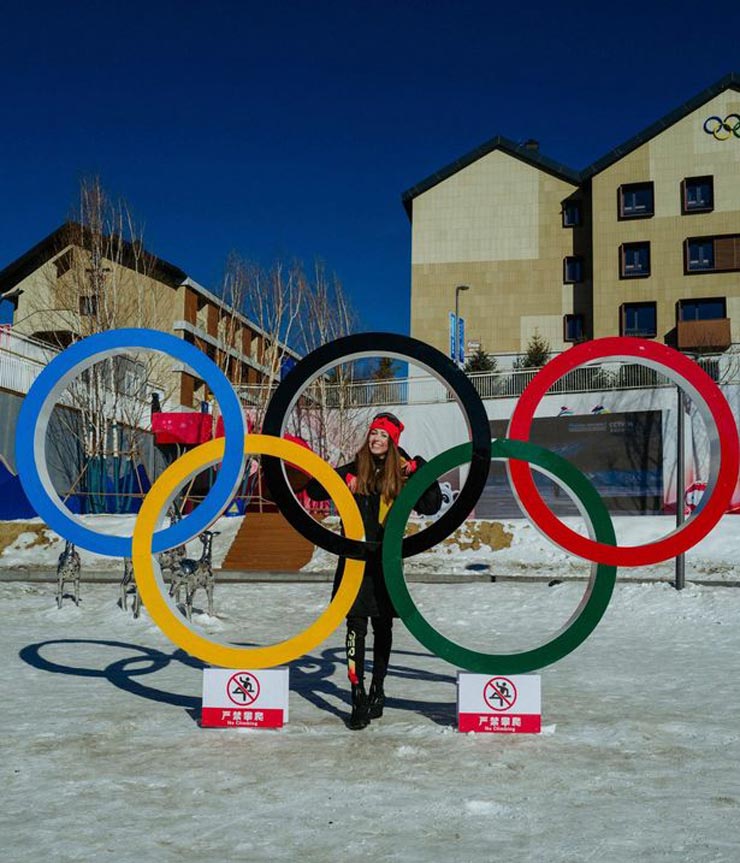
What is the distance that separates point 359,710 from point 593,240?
32481 millimetres

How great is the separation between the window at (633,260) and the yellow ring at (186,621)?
103ft

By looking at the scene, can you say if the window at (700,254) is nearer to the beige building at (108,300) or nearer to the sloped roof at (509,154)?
the sloped roof at (509,154)

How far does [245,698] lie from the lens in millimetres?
6000

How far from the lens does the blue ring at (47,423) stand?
6.32 metres

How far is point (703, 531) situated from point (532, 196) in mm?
33650

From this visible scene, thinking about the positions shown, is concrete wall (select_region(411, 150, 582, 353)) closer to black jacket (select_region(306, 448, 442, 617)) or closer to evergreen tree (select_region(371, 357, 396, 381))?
evergreen tree (select_region(371, 357, 396, 381))

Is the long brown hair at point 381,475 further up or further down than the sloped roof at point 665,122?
further down

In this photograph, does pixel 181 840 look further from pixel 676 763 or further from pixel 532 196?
pixel 532 196

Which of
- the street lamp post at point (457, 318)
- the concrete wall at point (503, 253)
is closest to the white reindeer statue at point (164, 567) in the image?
the street lamp post at point (457, 318)

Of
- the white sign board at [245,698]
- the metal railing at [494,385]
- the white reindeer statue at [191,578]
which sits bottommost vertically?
the white sign board at [245,698]

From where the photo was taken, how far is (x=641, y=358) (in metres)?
6.43

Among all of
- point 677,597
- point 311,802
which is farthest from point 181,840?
point 677,597

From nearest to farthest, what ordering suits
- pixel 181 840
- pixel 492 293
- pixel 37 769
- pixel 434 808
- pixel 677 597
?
1. pixel 181 840
2. pixel 434 808
3. pixel 37 769
4. pixel 677 597
5. pixel 492 293

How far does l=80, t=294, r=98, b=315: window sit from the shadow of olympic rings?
20.4 meters
